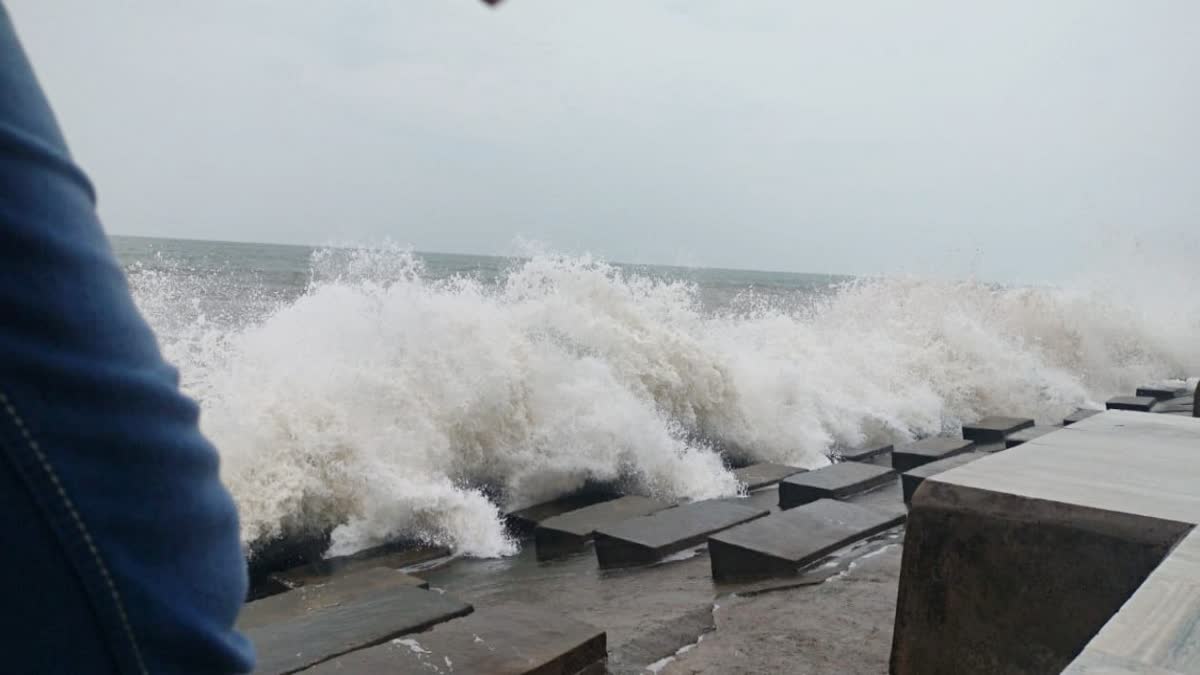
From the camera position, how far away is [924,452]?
6035 millimetres

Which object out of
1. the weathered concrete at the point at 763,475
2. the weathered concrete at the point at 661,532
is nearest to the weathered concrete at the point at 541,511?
the weathered concrete at the point at 661,532

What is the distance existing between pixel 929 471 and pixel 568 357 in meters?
3.25

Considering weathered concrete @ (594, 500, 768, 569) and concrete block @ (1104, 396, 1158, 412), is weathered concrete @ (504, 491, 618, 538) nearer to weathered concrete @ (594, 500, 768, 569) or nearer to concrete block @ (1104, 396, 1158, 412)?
weathered concrete @ (594, 500, 768, 569)

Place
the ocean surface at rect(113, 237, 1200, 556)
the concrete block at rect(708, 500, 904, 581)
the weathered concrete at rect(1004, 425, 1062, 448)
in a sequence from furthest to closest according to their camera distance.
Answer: the weathered concrete at rect(1004, 425, 1062, 448) < the ocean surface at rect(113, 237, 1200, 556) < the concrete block at rect(708, 500, 904, 581)

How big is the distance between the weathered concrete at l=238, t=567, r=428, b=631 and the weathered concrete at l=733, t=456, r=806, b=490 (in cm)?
302

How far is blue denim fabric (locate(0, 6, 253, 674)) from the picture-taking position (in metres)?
0.42

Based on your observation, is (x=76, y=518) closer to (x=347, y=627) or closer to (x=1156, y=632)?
(x=1156, y=632)

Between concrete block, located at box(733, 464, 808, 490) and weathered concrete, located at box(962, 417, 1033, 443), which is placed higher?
weathered concrete, located at box(962, 417, 1033, 443)

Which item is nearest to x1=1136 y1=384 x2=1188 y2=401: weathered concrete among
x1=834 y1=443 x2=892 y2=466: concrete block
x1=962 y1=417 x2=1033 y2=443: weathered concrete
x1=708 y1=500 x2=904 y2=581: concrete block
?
x1=962 y1=417 x2=1033 y2=443: weathered concrete

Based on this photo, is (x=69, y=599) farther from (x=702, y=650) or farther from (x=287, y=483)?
(x=287, y=483)

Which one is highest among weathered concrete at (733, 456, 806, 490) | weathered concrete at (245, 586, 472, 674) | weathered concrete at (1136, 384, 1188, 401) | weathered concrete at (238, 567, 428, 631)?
weathered concrete at (1136, 384, 1188, 401)

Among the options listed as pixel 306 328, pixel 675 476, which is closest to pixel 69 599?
pixel 675 476

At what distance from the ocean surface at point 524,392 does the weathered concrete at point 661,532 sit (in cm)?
76

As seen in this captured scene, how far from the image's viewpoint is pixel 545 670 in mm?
2430
